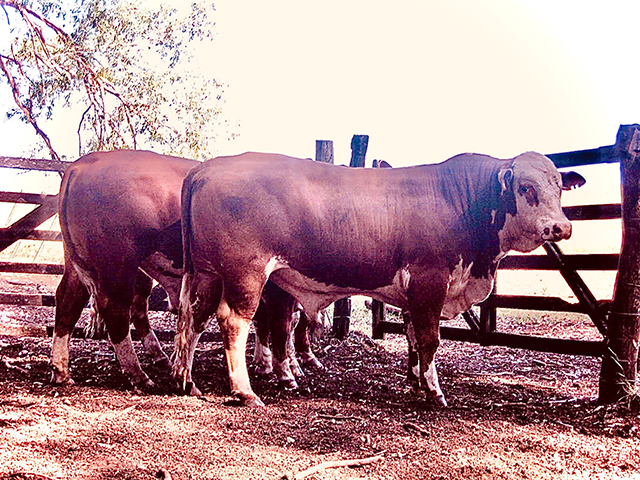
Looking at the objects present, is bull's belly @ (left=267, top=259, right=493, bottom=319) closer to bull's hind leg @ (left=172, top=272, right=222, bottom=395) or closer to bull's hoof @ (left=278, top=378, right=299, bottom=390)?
bull's hind leg @ (left=172, top=272, right=222, bottom=395)

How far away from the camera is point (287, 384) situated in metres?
5.15

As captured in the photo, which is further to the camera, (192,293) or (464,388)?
(464,388)

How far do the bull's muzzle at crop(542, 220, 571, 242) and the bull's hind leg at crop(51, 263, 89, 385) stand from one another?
3.49 metres

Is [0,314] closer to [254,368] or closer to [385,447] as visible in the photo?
[254,368]

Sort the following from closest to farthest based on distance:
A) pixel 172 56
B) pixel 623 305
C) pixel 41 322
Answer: pixel 623 305
pixel 41 322
pixel 172 56

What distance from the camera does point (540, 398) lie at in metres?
5.01

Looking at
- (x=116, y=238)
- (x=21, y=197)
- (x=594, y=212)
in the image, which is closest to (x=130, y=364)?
(x=116, y=238)

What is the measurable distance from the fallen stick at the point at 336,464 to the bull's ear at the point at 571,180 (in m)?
2.78

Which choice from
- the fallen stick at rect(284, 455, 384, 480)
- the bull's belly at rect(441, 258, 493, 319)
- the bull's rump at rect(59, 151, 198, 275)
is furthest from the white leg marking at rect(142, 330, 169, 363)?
the fallen stick at rect(284, 455, 384, 480)

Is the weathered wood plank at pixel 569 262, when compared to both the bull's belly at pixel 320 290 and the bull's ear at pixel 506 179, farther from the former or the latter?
the bull's belly at pixel 320 290

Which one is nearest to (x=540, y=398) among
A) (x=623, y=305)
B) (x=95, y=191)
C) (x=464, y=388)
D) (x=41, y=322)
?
(x=464, y=388)

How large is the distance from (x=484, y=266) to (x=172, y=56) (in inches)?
368

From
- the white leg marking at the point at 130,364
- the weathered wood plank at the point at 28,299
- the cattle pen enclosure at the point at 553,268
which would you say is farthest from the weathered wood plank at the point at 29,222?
the white leg marking at the point at 130,364

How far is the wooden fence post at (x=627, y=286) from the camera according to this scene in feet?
14.9
